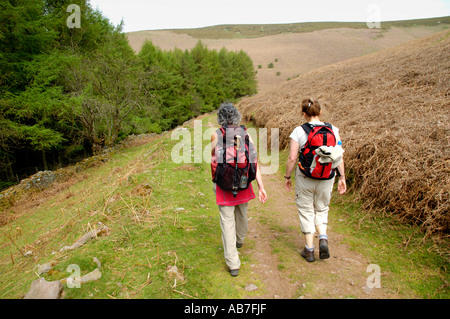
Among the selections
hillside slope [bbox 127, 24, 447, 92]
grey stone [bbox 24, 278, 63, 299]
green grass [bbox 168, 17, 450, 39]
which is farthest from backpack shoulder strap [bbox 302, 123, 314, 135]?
green grass [bbox 168, 17, 450, 39]

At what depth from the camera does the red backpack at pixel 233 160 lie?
3150 millimetres

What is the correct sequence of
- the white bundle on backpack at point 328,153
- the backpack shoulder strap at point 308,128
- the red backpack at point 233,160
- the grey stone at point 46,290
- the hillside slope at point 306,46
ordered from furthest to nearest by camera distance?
1. the hillside slope at point 306,46
2. the backpack shoulder strap at point 308,128
3. the white bundle on backpack at point 328,153
4. the red backpack at point 233,160
5. the grey stone at point 46,290

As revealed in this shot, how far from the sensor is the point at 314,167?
341 centimetres

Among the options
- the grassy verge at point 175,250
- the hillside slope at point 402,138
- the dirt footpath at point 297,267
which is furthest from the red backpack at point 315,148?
the hillside slope at point 402,138

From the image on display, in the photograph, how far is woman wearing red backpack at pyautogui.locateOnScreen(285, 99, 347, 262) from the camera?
3.39 meters

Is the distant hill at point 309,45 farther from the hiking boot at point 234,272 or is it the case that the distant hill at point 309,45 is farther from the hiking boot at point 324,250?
the hiking boot at point 234,272

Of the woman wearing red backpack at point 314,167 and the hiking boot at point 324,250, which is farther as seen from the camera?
the hiking boot at point 324,250

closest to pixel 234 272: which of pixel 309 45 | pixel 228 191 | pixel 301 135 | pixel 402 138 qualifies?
pixel 228 191

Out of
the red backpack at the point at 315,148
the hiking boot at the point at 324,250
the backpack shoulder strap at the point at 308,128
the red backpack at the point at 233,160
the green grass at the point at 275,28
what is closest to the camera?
the red backpack at the point at 233,160

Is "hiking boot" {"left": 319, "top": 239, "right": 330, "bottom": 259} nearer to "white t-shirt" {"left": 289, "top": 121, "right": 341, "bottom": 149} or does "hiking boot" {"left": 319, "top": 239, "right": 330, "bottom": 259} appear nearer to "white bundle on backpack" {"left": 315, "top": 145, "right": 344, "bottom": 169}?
"white bundle on backpack" {"left": 315, "top": 145, "right": 344, "bottom": 169}

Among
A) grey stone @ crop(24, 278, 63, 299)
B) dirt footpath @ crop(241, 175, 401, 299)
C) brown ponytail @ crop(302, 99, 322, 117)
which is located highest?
brown ponytail @ crop(302, 99, 322, 117)

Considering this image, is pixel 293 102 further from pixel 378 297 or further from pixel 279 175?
pixel 378 297

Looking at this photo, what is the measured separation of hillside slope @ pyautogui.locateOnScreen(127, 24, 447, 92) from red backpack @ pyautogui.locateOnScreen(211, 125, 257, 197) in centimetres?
5850

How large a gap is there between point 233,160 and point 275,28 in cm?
14949
